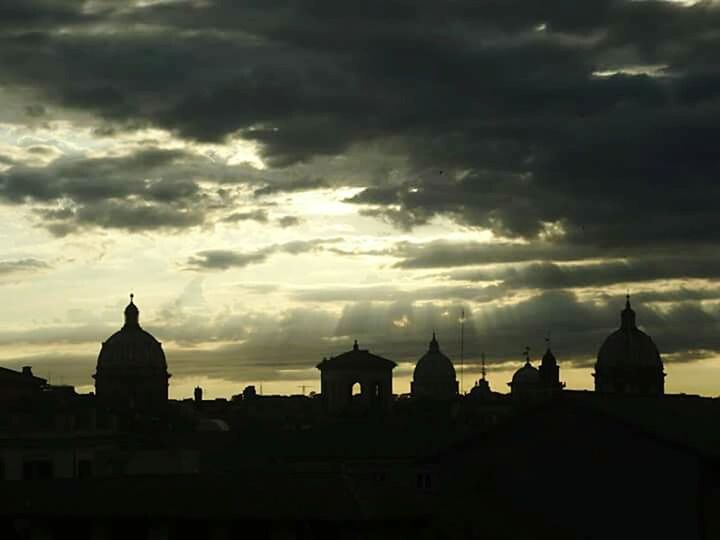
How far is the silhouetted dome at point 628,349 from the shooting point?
18975 cm

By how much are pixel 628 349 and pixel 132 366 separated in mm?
55065

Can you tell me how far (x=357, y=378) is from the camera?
161m

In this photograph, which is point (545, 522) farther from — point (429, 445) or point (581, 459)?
point (429, 445)

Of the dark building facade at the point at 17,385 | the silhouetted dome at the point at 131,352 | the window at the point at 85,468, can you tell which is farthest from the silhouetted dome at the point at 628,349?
the window at the point at 85,468

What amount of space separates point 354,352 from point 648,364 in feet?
135

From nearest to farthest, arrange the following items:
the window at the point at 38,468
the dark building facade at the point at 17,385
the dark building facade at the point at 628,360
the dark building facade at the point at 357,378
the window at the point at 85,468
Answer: the window at the point at 38,468 < the window at the point at 85,468 < the dark building facade at the point at 17,385 < the dark building facade at the point at 357,378 < the dark building facade at the point at 628,360

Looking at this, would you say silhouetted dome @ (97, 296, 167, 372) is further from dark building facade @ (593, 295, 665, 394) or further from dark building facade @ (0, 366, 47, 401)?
dark building facade @ (0, 366, 47, 401)

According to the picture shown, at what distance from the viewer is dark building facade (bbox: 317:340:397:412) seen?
161 m

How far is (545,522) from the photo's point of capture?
51750 mm

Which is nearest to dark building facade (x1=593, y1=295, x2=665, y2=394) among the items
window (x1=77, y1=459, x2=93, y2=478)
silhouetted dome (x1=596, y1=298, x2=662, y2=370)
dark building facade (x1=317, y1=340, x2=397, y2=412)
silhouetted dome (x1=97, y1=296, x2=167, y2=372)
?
silhouetted dome (x1=596, y1=298, x2=662, y2=370)

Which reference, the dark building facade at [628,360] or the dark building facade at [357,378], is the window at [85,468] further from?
the dark building facade at [628,360]

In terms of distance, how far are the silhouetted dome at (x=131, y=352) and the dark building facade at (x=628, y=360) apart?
48.8m

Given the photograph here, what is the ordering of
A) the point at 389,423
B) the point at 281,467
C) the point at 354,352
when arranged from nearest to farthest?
the point at 281,467 < the point at 389,423 < the point at 354,352

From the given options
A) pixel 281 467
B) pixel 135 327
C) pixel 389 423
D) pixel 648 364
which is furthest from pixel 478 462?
pixel 648 364
